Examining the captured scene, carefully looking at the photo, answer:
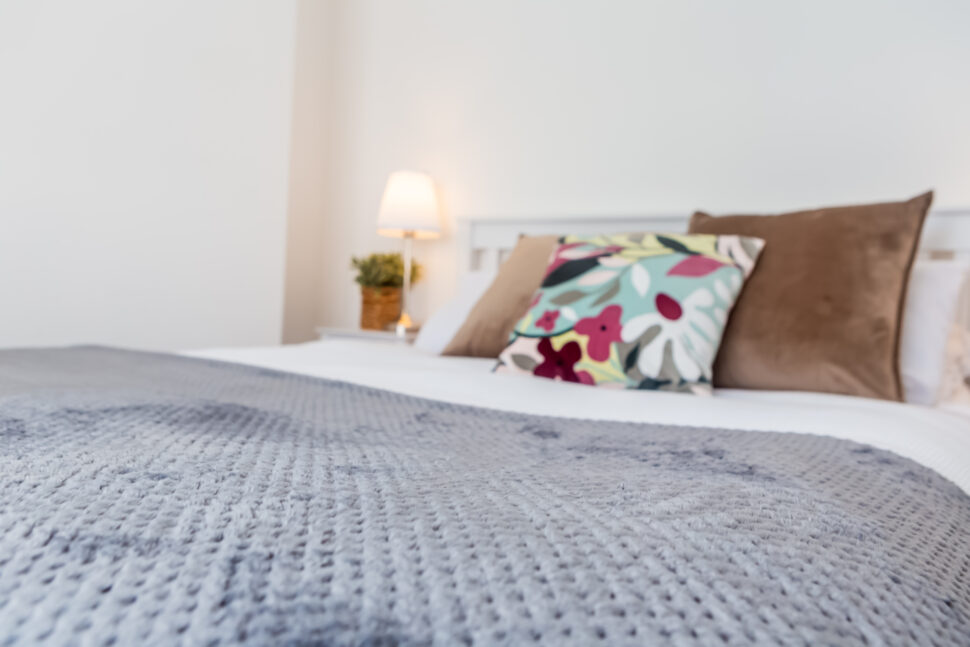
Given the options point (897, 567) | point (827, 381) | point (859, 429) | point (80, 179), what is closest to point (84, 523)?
point (897, 567)

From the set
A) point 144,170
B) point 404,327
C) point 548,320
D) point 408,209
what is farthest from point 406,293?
point 548,320

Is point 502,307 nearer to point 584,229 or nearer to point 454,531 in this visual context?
point 584,229

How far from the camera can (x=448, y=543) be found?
0.33m

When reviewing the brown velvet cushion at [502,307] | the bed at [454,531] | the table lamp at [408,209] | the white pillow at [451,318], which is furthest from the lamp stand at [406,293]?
the bed at [454,531]

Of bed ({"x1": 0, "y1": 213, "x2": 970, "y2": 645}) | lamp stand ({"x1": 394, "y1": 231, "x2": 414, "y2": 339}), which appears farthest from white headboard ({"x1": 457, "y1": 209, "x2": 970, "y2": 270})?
bed ({"x1": 0, "y1": 213, "x2": 970, "y2": 645})

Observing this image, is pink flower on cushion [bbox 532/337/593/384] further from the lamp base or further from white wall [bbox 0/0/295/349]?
white wall [bbox 0/0/295/349]

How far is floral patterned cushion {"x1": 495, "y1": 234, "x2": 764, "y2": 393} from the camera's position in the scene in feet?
3.89

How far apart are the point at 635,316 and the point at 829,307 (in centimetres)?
37

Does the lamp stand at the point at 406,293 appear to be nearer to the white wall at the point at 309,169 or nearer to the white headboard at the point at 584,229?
the white headboard at the point at 584,229

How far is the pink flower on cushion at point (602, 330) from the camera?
1.21 metres

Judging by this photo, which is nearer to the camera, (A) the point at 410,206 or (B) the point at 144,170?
(A) the point at 410,206

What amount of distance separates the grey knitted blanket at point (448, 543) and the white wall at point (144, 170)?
7.07 feet

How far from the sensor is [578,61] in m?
2.30

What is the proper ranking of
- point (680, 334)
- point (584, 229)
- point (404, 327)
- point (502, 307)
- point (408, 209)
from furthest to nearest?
point (408, 209) → point (404, 327) → point (584, 229) → point (502, 307) → point (680, 334)
